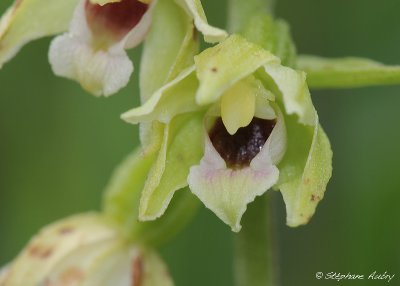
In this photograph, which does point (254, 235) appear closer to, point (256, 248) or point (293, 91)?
point (256, 248)

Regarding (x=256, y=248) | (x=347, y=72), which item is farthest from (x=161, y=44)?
(x=256, y=248)

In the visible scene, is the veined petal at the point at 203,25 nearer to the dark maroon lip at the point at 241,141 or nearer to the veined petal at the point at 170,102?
the veined petal at the point at 170,102

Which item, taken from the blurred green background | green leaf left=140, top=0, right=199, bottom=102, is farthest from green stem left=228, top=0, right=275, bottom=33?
the blurred green background

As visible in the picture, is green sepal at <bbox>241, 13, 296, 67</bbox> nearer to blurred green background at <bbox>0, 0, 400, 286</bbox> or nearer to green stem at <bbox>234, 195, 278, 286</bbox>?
green stem at <bbox>234, 195, 278, 286</bbox>

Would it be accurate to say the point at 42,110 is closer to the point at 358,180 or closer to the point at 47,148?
the point at 47,148

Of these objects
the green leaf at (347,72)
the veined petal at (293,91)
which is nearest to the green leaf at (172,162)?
the veined petal at (293,91)

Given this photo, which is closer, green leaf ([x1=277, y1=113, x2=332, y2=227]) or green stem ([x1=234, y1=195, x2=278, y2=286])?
green leaf ([x1=277, y1=113, x2=332, y2=227])

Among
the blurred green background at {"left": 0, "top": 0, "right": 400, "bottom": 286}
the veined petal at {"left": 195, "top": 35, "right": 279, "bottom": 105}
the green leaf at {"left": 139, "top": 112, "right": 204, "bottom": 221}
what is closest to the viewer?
the veined petal at {"left": 195, "top": 35, "right": 279, "bottom": 105}
